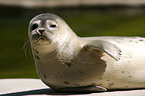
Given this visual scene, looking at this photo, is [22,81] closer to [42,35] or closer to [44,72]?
[44,72]

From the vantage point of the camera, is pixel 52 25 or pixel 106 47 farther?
pixel 52 25

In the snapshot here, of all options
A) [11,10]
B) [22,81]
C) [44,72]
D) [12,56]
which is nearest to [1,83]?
[22,81]

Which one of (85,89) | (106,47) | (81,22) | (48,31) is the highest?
(81,22)

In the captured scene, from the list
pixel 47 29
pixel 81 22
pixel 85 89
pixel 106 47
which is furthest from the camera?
pixel 81 22

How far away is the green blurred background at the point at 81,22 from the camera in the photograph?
39.5 feet

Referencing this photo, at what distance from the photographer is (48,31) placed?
3.26 meters

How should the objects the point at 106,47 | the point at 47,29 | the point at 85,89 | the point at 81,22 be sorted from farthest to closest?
1. the point at 81,22
2. the point at 85,89
3. the point at 47,29
4. the point at 106,47

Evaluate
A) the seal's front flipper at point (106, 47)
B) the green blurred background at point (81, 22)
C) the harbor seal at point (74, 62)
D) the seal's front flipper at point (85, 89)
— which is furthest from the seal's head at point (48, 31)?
the green blurred background at point (81, 22)

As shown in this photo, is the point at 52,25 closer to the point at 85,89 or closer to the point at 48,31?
the point at 48,31

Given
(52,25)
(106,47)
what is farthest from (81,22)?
(106,47)

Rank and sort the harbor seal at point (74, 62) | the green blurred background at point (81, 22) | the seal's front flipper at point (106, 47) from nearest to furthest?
1. the seal's front flipper at point (106, 47)
2. the harbor seal at point (74, 62)
3. the green blurred background at point (81, 22)

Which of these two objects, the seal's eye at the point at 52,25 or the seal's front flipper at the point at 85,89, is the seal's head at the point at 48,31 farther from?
the seal's front flipper at the point at 85,89

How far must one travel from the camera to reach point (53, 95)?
3283 millimetres

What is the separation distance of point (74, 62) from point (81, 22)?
12.1 meters
